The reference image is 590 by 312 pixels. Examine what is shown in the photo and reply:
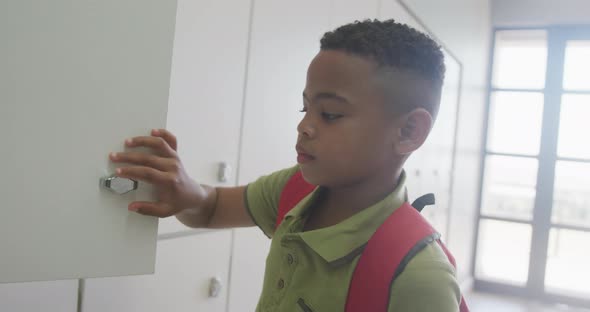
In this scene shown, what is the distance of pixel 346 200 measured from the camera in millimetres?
870

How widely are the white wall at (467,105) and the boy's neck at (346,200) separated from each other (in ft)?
9.47

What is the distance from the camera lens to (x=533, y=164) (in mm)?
5109

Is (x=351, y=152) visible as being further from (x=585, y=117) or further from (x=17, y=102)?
(x=585, y=117)

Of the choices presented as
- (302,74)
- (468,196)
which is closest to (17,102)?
(302,74)

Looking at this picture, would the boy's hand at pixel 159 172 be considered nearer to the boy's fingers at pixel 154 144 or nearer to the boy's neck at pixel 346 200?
the boy's fingers at pixel 154 144

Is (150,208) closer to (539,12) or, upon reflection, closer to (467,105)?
(467,105)

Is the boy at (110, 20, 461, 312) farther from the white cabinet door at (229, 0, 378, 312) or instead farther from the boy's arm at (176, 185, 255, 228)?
the white cabinet door at (229, 0, 378, 312)

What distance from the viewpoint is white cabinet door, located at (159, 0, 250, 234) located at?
49.1 inches

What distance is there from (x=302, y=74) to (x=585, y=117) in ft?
13.6

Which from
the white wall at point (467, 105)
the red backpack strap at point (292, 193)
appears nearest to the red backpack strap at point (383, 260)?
the red backpack strap at point (292, 193)

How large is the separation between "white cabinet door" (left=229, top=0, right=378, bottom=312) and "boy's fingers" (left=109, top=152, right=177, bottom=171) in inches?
28.8

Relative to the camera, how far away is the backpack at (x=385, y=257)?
2.24 ft

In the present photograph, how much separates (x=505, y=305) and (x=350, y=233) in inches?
177

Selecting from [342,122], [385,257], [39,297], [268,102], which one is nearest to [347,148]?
[342,122]
